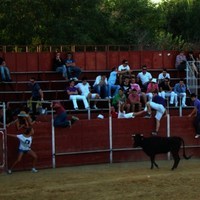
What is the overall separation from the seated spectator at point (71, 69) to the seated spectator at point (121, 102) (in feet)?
7.35

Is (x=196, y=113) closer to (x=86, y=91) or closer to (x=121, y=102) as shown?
(x=121, y=102)

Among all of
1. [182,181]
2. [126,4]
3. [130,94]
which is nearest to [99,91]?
[130,94]

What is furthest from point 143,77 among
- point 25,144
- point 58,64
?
point 25,144

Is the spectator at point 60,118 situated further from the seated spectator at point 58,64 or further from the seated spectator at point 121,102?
the seated spectator at point 58,64

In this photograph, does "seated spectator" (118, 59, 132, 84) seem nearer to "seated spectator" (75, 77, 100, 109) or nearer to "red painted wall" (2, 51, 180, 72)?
"red painted wall" (2, 51, 180, 72)

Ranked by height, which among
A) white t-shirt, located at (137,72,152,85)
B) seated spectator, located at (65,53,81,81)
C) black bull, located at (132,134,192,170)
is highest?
seated spectator, located at (65,53,81,81)

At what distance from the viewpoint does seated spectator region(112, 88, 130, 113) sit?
1889 centimetres

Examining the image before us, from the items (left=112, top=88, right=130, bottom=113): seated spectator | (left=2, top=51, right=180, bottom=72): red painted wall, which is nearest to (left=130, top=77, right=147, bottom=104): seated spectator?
(left=112, top=88, right=130, bottom=113): seated spectator

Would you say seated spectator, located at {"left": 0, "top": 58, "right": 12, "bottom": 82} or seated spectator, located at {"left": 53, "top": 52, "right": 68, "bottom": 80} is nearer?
seated spectator, located at {"left": 0, "top": 58, "right": 12, "bottom": 82}

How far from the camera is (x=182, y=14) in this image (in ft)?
169

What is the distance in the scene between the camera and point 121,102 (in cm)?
1878

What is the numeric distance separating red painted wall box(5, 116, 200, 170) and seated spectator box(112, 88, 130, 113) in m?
0.78

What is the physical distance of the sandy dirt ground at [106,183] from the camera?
456 inches

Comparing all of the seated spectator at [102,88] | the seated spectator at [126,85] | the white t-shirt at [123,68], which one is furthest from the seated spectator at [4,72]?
the white t-shirt at [123,68]
